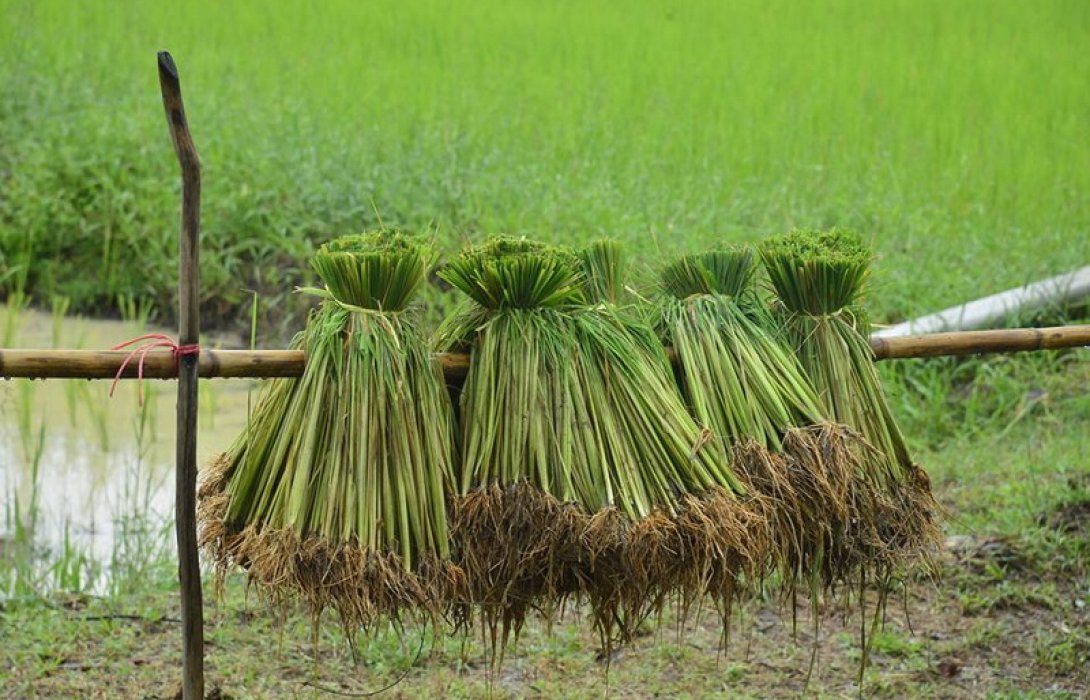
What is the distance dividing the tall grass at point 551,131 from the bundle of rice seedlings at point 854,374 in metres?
2.33

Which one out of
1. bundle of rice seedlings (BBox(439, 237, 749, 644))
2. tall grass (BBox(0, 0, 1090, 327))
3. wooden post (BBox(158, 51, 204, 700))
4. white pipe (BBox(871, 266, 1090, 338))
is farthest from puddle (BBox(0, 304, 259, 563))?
white pipe (BBox(871, 266, 1090, 338))

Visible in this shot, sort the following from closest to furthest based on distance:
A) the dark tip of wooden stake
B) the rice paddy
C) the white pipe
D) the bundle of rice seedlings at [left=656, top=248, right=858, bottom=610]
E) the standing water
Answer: the dark tip of wooden stake < the bundle of rice seedlings at [left=656, top=248, right=858, bottom=610] < the rice paddy < the standing water < the white pipe

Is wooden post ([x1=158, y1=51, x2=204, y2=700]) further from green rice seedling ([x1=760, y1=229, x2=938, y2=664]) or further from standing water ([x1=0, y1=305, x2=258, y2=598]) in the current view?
standing water ([x1=0, y1=305, x2=258, y2=598])

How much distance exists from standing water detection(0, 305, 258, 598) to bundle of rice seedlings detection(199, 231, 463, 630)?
1423 millimetres

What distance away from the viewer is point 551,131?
6137 mm

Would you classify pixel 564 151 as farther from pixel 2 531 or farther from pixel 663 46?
pixel 2 531

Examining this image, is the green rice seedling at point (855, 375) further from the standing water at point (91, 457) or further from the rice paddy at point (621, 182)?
the standing water at point (91, 457)

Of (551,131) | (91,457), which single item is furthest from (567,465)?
(551,131)

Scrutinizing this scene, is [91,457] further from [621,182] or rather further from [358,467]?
[358,467]

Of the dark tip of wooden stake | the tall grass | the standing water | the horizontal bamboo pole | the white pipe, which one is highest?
the tall grass

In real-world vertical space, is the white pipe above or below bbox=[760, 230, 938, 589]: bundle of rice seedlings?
above

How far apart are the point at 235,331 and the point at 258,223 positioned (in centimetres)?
42

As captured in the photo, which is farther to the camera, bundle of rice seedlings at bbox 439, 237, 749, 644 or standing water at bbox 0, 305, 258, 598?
standing water at bbox 0, 305, 258, 598

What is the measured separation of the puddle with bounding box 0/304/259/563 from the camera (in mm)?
3717
